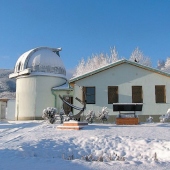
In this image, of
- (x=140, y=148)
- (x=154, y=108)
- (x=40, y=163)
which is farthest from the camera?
(x=154, y=108)

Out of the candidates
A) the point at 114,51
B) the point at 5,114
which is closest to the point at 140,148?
the point at 5,114

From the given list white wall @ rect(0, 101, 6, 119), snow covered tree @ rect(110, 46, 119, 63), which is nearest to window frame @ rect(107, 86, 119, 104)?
white wall @ rect(0, 101, 6, 119)

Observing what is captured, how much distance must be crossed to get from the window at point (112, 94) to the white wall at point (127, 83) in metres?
0.26

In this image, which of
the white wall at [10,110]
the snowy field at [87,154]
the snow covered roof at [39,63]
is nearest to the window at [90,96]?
the snow covered roof at [39,63]

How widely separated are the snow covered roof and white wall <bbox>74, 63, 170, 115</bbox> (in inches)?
237

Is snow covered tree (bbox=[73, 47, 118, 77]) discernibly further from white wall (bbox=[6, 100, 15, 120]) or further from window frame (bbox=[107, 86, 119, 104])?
window frame (bbox=[107, 86, 119, 104])

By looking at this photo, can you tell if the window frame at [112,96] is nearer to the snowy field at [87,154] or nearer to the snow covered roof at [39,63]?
the snow covered roof at [39,63]

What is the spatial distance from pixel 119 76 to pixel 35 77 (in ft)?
27.7

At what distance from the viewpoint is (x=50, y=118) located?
15.7 m

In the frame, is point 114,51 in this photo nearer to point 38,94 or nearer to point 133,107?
point 38,94

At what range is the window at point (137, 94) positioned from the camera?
1847 centimetres

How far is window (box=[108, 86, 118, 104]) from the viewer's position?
1853cm

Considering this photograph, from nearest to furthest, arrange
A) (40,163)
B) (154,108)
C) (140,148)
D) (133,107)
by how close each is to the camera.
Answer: (40,163)
(140,148)
(133,107)
(154,108)

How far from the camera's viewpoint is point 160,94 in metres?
18.5
